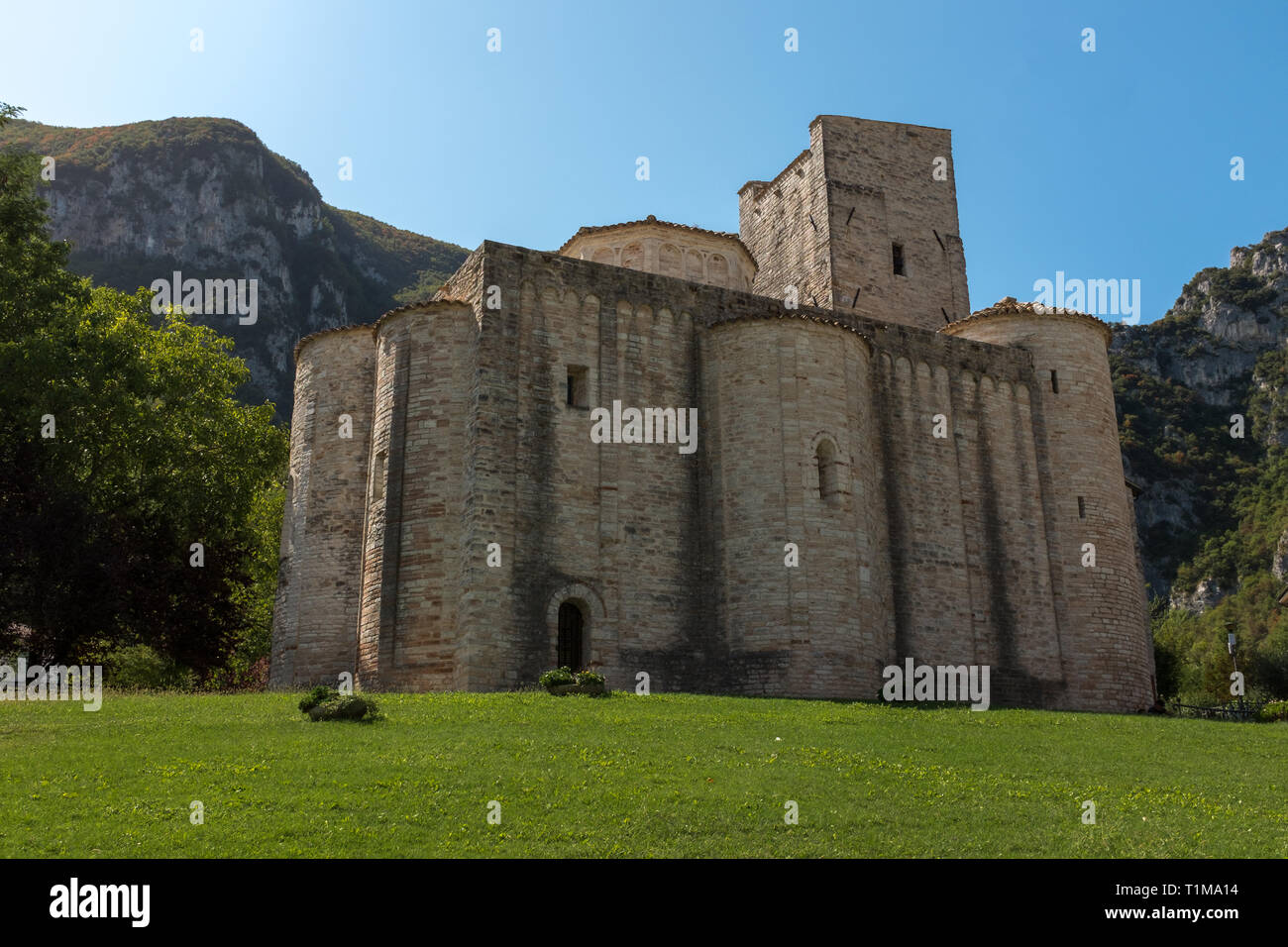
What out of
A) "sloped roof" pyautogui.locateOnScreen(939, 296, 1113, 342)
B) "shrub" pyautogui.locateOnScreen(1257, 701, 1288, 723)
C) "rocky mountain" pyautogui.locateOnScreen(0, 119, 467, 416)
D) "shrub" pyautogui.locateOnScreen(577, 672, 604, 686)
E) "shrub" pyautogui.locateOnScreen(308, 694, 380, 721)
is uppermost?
"rocky mountain" pyautogui.locateOnScreen(0, 119, 467, 416)

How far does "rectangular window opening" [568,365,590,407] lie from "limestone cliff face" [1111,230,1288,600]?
8164 cm

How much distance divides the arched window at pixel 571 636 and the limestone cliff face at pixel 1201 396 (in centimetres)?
8243

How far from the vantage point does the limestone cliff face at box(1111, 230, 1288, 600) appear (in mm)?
98812

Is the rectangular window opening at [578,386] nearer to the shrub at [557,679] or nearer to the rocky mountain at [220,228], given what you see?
the shrub at [557,679]

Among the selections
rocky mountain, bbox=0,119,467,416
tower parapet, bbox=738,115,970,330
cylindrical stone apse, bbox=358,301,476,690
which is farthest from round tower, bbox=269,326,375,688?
rocky mountain, bbox=0,119,467,416

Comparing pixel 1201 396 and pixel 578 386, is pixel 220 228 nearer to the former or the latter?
pixel 1201 396

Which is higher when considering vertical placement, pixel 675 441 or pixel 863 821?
pixel 675 441

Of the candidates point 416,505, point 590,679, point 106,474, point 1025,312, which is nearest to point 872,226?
point 1025,312

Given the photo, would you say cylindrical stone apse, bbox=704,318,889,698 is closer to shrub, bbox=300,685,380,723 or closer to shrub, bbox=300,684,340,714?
shrub, bbox=300,685,380,723

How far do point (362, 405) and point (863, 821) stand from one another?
19362 mm

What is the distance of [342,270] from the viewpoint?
11719 cm

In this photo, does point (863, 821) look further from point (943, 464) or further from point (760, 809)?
point (943, 464)

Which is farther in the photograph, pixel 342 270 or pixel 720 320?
pixel 342 270
